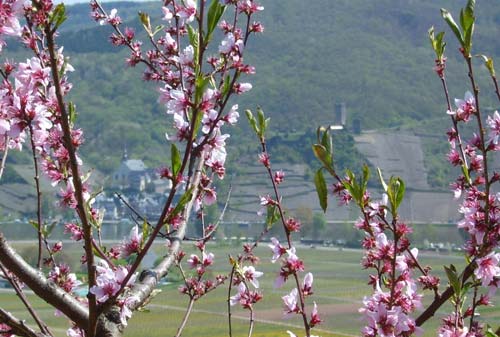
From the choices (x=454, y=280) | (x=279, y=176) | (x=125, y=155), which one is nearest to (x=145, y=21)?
(x=279, y=176)

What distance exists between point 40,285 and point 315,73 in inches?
2595

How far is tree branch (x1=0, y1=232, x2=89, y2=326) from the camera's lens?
111cm

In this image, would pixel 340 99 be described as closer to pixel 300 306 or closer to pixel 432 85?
pixel 432 85

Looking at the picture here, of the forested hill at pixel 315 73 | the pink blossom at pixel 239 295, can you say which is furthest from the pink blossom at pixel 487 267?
the forested hill at pixel 315 73

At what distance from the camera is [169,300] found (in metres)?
8.48

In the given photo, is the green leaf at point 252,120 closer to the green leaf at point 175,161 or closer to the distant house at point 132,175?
the green leaf at point 175,161

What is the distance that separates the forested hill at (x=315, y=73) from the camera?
180 ft

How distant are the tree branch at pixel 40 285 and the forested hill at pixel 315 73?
134 ft

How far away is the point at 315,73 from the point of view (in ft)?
217

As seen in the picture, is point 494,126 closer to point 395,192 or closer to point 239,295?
point 395,192

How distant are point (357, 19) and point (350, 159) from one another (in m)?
44.4

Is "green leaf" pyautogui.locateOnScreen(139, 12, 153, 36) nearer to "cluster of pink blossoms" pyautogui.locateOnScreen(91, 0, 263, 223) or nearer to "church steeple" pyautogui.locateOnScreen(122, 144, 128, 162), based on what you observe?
"cluster of pink blossoms" pyautogui.locateOnScreen(91, 0, 263, 223)

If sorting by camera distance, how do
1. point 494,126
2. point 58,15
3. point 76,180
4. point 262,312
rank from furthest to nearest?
point 262,312 → point 494,126 → point 58,15 → point 76,180

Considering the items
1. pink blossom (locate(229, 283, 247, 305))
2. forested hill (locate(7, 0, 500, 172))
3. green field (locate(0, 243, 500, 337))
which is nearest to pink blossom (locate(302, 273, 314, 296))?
pink blossom (locate(229, 283, 247, 305))
